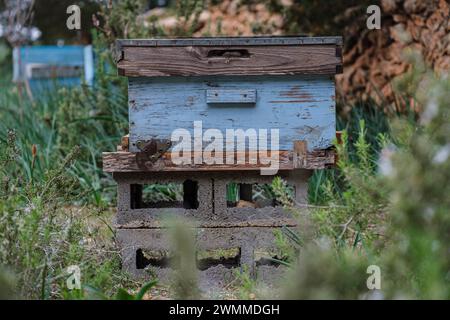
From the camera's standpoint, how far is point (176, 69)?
299 cm

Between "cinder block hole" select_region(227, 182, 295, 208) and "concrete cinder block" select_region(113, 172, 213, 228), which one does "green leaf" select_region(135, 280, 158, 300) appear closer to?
"concrete cinder block" select_region(113, 172, 213, 228)

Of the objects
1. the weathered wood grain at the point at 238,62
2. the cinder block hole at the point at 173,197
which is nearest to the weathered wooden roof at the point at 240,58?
the weathered wood grain at the point at 238,62

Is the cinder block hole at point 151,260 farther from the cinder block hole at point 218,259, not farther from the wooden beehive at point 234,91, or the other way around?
the wooden beehive at point 234,91

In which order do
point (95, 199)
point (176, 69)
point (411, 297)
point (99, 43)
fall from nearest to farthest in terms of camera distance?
point (411, 297)
point (176, 69)
point (95, 199)
point (99, 43)

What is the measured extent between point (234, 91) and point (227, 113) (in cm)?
10

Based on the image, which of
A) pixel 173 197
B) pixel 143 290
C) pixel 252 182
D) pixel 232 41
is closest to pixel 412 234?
pixel 143 290

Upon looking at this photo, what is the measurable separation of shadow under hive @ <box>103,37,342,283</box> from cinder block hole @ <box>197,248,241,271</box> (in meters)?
0.26

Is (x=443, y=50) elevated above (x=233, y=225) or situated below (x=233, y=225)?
above

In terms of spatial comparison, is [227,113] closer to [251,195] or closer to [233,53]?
[233,53]

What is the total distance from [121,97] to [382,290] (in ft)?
11.4

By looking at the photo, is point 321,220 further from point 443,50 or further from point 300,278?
point 443,50

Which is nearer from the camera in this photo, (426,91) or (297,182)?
(426,91)

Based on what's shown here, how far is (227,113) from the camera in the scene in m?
3.02

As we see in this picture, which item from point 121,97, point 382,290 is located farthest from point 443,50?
point 382,290
